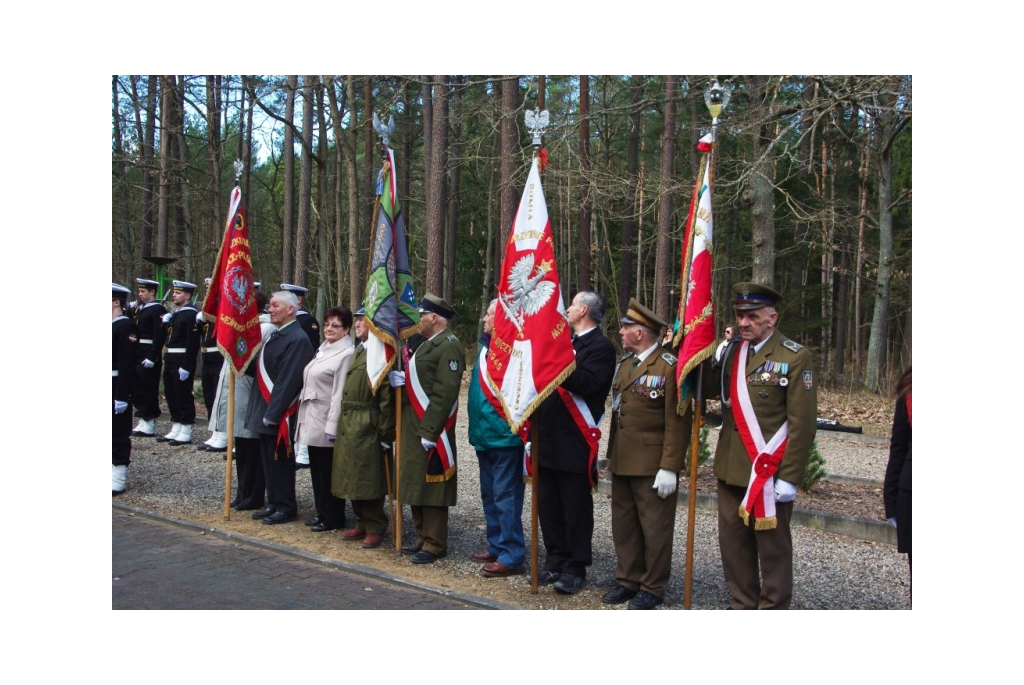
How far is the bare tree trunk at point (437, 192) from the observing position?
13.8 m

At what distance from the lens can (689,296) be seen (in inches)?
207

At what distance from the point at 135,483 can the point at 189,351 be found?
258cm

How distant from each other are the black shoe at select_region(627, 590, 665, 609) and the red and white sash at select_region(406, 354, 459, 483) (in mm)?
1809

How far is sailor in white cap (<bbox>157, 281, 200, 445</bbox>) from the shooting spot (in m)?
11.4

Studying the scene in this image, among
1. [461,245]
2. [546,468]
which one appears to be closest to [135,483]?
[546,468]

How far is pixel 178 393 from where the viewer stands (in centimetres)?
1145

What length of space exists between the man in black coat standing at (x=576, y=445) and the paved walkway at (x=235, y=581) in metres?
0.77

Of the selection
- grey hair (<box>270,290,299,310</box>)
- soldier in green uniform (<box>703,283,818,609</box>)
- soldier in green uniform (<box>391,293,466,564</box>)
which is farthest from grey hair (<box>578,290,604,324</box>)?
grey hair (<box>270,290,299,310</box>)

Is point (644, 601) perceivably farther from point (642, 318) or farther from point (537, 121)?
point (537, 121)

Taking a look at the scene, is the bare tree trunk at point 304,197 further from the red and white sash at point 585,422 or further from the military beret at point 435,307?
the red and white sash at point 585,422

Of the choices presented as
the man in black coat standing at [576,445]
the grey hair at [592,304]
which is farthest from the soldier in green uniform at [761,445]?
the grey hair at [592,304]

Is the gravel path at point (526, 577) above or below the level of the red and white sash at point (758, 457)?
below

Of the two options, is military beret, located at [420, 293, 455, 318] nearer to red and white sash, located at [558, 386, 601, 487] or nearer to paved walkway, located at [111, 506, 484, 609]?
red and white sash, located at [558, 386, 601, 487]

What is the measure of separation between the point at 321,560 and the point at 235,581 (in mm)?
711
